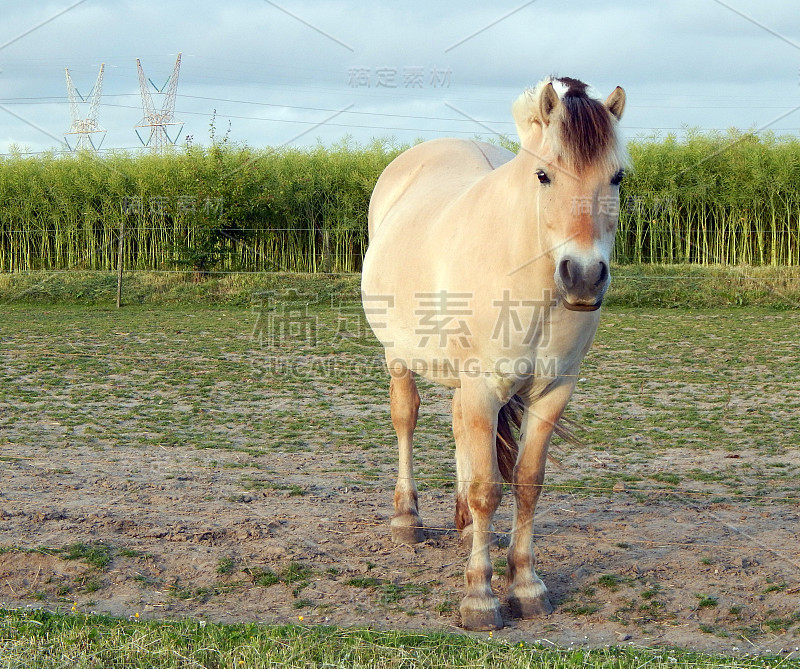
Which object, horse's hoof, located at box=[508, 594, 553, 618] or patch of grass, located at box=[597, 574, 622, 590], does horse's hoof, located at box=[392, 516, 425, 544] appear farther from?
patch of grass, located at box=[597, 574, 622, 590]

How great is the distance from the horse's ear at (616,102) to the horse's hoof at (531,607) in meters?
2.00

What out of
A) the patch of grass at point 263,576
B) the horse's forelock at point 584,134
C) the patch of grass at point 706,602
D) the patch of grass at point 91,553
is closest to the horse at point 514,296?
the horse's forelock at point 584,134

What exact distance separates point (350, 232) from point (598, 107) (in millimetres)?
18024

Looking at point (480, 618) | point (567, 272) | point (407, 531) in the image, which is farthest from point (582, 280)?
point (407, 531)

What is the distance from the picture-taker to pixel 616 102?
3.00m

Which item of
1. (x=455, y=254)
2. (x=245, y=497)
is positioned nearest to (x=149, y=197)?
(x=245, y=497)

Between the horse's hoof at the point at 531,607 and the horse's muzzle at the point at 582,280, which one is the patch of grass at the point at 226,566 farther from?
the horse's muzzle at the point at 582,280

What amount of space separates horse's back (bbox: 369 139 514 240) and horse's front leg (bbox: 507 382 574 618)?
1163mm

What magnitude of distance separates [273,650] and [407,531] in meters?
1.61

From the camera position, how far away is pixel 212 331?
12711 mm

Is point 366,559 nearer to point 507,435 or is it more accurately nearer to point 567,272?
point 507,435

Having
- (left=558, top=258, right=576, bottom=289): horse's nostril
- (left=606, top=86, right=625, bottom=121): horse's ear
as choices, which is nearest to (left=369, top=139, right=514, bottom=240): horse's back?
(left=606, top=86, right=625, bottom=121): horse's ear

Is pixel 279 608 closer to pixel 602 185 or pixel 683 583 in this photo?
pixel 683 583

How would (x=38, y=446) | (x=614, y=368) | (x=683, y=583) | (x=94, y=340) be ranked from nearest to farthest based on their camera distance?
1. (x=683, y=583)
2. (x=38, y=446)
3. (x=614, y=368)
4. (x=94, y=340)
